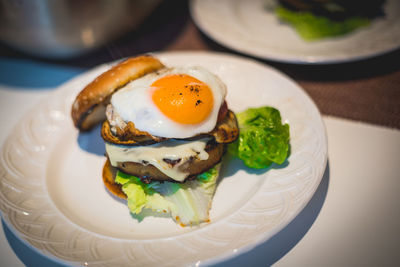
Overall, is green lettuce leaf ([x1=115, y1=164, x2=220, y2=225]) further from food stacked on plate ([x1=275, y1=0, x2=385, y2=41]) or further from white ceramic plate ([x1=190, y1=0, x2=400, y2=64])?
food stacked on plate ([x1=275, y1=0, x2=385, y2=41])

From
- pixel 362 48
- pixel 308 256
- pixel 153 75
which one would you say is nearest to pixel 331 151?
pixel 308 256

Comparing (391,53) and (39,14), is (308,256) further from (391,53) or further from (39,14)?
(39,14)

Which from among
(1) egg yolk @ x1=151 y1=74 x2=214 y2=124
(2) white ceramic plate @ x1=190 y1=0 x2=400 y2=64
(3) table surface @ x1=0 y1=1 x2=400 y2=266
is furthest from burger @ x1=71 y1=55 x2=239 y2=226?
(2) white ceramic plate @ x1=190 y1=0 x2=400 y2=64

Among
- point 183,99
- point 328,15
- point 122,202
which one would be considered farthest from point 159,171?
point 328,15

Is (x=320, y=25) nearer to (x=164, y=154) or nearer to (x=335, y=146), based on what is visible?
(x=335, y=146)

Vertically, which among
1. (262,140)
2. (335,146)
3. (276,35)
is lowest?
(335,146)

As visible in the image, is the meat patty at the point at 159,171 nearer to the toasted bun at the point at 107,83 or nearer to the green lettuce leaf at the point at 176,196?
the green lettuce leaf at the point at 176,196
